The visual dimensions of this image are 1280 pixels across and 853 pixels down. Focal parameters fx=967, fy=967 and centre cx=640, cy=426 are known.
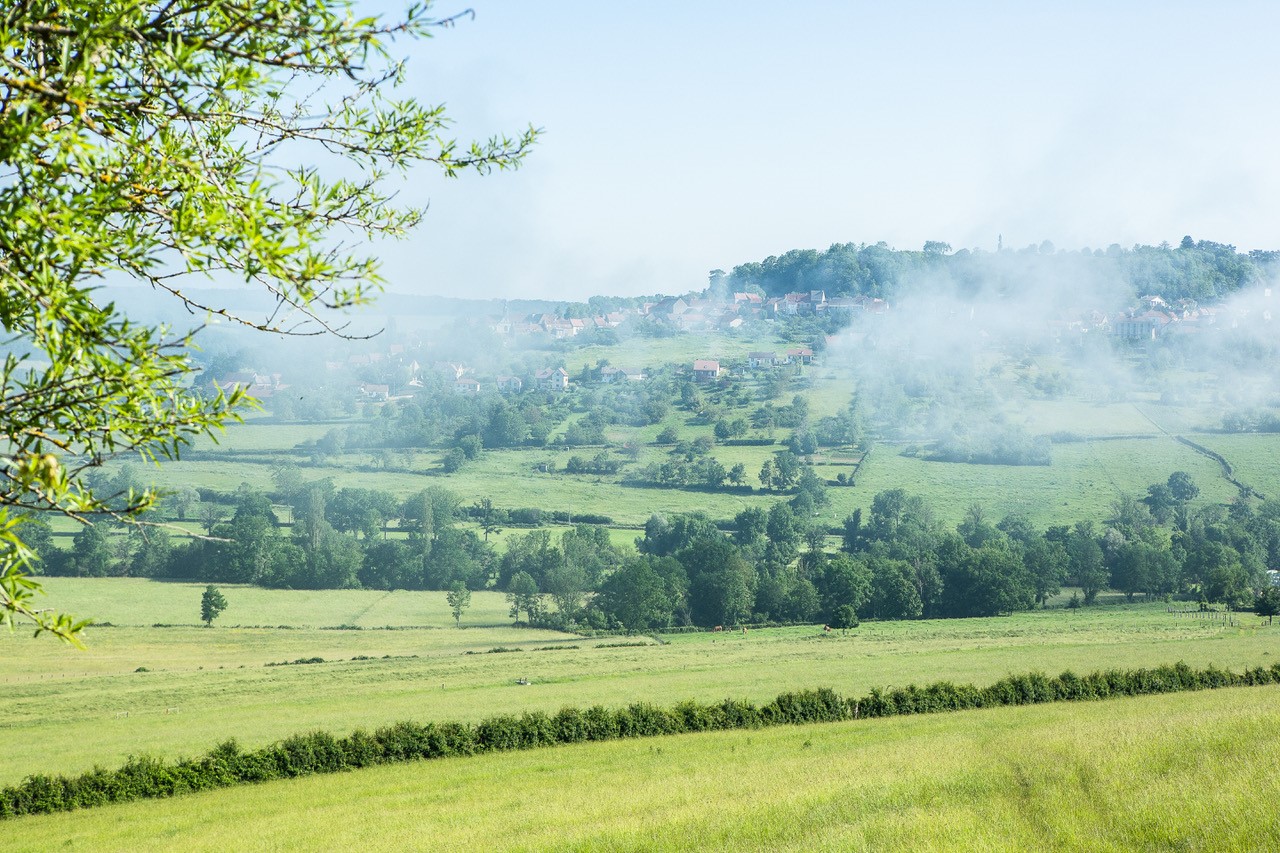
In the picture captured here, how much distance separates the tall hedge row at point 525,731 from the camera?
2609cm

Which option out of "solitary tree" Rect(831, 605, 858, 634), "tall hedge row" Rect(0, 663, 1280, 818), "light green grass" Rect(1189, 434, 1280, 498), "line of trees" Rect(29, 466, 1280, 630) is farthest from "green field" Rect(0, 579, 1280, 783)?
"light green grass" Rect(1189, 434, 1280, 498)

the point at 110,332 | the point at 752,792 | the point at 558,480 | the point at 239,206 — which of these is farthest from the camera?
the point at 558,480

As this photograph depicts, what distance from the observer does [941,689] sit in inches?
1417

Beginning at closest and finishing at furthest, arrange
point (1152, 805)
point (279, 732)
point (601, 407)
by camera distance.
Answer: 1. point (1152, 805)
2. point (279, 732)
3. point (601, 407)

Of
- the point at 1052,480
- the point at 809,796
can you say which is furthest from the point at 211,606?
the point at 1052,480

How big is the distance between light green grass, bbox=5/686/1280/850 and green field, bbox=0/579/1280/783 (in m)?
13.0

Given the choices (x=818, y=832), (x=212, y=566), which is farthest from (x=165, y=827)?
(x=212, y=566)

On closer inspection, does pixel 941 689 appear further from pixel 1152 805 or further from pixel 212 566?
pixel 212 566

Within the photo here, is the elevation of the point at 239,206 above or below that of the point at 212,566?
above

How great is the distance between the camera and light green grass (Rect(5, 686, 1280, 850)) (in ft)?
38.9

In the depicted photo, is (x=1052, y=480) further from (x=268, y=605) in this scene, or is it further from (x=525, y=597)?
(x=268, y=605)

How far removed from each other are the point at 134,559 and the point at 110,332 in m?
112

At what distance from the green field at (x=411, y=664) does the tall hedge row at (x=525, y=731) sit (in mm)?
8073

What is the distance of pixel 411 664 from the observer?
64500mm
